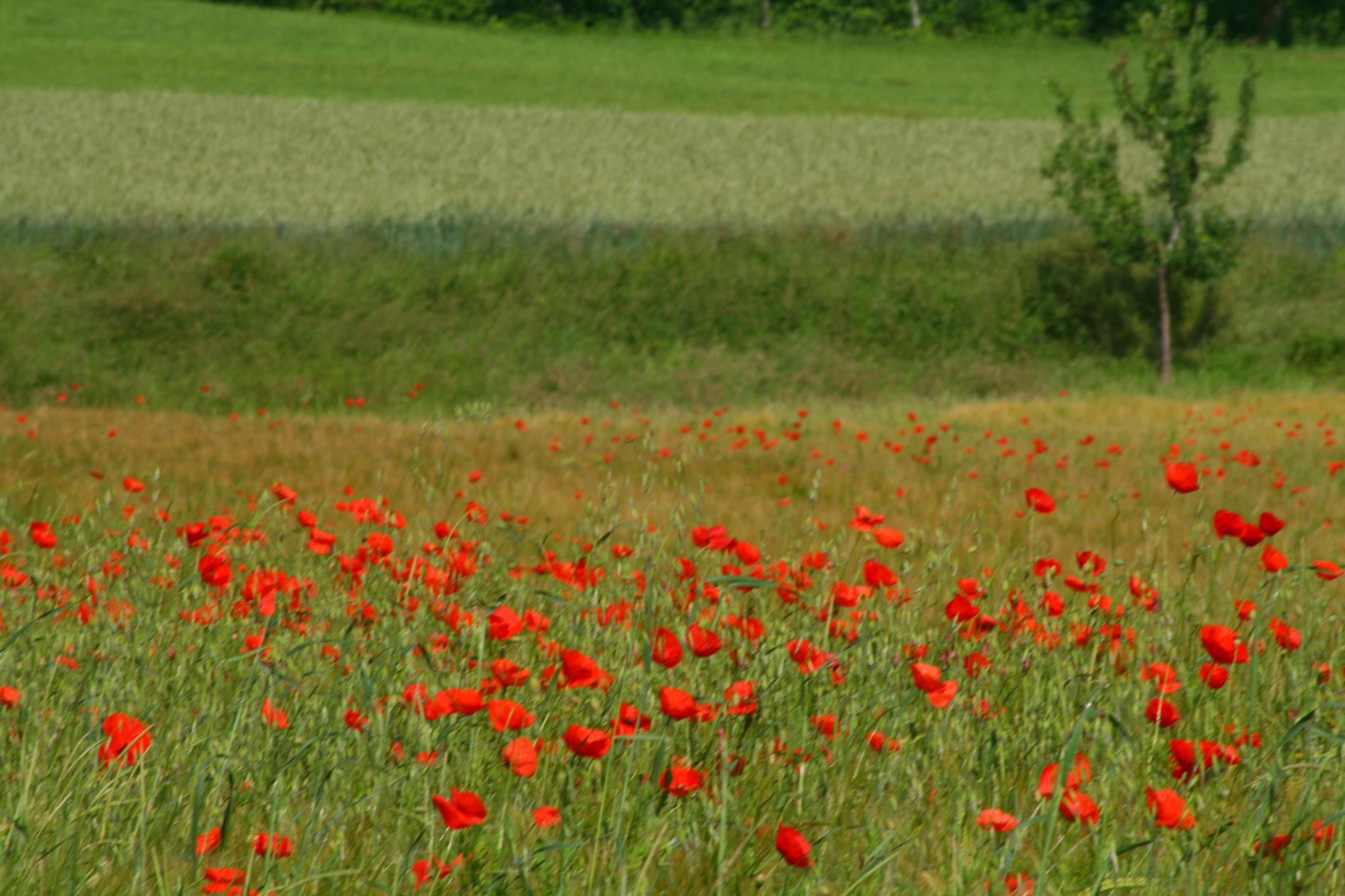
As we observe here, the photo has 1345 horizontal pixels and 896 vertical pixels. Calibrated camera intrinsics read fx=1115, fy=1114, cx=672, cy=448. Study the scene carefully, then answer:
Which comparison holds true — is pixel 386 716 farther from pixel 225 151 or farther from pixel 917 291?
pixel 225 151

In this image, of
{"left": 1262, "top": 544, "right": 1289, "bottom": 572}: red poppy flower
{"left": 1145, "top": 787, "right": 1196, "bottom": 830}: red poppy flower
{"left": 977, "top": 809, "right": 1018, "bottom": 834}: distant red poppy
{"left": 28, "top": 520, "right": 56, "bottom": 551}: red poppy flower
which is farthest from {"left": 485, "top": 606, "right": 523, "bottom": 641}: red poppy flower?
{"left": 1262, "top": 544, "right": 1289, "bottom": 572}: red poppy flower

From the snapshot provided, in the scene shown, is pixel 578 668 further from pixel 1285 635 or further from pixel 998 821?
pixel 1285 635

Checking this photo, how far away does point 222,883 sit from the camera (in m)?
1.39

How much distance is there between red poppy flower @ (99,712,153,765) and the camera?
164 cm

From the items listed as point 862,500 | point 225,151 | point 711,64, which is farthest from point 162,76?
point 862,500

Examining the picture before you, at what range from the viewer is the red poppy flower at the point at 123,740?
1637 millimetres

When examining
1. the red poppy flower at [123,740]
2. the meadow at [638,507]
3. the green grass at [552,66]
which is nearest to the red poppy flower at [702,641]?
the meadow at [638,507]

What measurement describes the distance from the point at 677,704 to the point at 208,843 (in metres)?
0.68

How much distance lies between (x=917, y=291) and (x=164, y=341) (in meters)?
11.9

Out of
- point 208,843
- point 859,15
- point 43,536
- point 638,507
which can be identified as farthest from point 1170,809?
point 859,15

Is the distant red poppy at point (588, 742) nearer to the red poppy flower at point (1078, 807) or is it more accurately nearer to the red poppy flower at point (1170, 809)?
the red poppy flower at point (1078, 807)

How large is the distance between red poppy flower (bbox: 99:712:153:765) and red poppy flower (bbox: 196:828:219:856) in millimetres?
161

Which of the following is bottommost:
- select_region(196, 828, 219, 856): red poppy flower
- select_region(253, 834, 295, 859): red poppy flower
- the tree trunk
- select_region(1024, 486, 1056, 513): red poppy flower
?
the tree trunk

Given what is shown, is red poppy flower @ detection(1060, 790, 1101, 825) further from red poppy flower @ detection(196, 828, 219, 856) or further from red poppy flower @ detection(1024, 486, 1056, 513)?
red poppy flower @ detection(196, 828, 219, 856)
